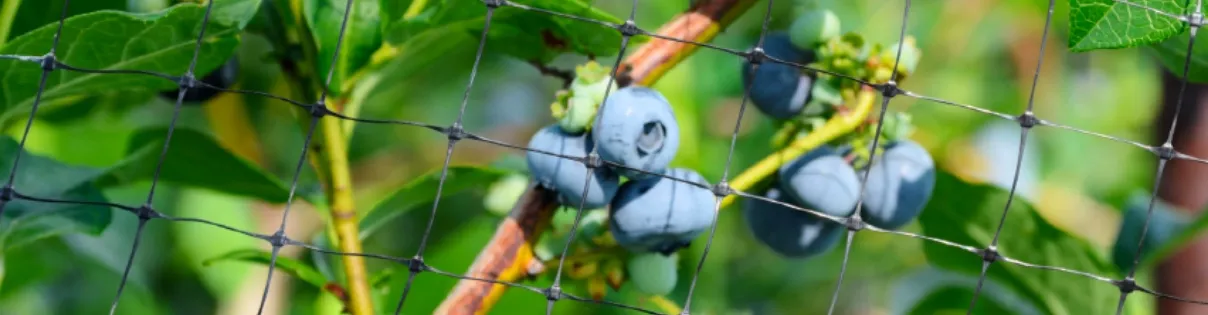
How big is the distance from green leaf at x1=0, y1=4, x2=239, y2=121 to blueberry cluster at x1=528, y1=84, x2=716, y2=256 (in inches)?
5.9

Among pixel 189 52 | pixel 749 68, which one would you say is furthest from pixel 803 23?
pixel 189 52

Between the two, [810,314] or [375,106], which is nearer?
[375,106]

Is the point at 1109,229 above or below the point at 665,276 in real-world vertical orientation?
above

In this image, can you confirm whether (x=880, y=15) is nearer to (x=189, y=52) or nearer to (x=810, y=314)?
(x=810, y=314)

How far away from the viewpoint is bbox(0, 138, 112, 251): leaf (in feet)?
1.90

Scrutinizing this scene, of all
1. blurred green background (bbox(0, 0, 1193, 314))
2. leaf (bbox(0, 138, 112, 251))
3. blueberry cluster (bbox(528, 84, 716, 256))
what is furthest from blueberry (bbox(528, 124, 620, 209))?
leaf (bbox(0, 138, 112, 251))

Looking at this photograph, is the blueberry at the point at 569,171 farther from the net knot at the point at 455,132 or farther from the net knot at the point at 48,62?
the net knot at the point at 48,62

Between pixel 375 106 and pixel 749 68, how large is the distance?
21.7 inches

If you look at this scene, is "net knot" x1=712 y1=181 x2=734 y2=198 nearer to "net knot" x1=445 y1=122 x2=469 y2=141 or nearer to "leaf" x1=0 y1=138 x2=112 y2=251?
"net knot" x1=445 y1=122 x2=469 y2=141

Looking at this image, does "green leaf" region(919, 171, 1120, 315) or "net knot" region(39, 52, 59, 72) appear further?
"green leaf" region(919, 171, 1120, 315)

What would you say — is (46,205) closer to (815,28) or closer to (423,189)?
(423,189)

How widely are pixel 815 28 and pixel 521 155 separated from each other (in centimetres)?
52

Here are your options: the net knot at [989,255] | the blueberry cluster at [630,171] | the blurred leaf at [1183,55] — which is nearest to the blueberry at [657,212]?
the blueberry cluster at [630,171]

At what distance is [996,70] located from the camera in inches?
63.5
